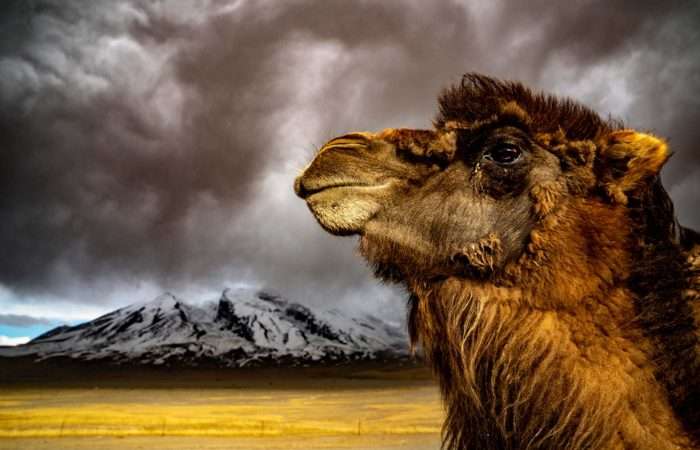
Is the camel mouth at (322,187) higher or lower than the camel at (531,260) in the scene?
higher

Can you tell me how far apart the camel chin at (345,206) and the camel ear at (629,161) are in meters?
0.95

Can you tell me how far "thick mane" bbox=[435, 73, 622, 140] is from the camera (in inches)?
131

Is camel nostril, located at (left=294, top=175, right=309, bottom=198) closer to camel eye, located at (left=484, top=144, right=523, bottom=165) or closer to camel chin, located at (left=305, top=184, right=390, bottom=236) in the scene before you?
camel chin, located at (left=305, top=184, right=390, bottom=236)

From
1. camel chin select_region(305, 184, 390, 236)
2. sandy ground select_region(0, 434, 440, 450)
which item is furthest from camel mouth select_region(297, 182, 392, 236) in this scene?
sandy ground select_region(0, 434, 440, 450)

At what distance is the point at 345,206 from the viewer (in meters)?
3.30

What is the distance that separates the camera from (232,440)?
26812 millimetres

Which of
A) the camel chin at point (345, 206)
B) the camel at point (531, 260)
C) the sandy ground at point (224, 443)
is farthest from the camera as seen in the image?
the sandy ground at point (224, 443)

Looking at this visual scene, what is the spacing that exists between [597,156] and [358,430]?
97.7 ft

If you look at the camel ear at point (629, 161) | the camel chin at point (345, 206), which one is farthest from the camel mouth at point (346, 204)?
the camel ear at point (629, 161)

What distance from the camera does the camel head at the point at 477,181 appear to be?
3111 millimetres

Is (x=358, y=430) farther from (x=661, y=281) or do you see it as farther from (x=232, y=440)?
(x=661, y=281)

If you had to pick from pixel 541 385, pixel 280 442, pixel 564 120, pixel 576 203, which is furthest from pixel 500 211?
pixel 280 442

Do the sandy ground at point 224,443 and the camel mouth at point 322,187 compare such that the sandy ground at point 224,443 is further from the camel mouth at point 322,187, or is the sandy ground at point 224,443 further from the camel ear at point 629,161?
the camel ear at point 629,161

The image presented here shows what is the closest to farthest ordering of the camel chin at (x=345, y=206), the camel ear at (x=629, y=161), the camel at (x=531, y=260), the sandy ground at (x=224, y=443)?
the camel at (x=531, y=260)
the camel ear at (x=629, y=161)
the camel chin at (x=345, y=206)
the sandy ground at (x=224, y=443)
